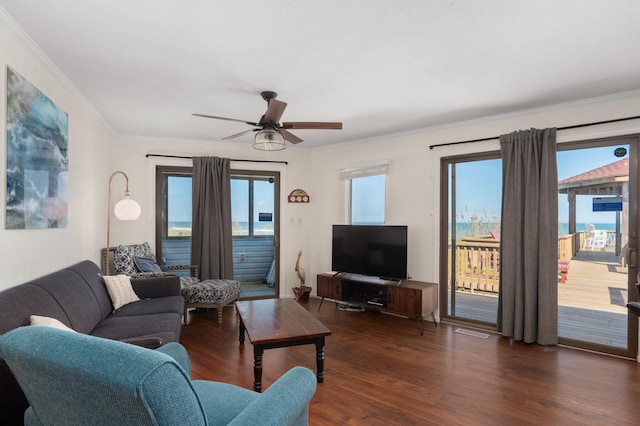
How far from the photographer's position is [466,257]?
4.38 meters

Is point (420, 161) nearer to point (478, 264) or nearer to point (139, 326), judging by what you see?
point (478, 264)

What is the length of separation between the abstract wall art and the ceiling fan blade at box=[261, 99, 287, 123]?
160cm

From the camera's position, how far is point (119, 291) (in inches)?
128

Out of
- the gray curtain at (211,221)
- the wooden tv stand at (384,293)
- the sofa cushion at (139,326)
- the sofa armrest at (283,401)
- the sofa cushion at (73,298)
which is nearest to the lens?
the sofa armrest at (283,401)

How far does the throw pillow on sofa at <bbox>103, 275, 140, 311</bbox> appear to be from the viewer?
3.20m

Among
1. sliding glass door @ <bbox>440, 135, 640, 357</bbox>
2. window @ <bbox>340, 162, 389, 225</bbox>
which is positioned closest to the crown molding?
window @ <bbox>340, 162, 389, 225</bbox>

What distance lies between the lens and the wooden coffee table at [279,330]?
102 inches

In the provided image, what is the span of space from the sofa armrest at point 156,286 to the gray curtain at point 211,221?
3.94 ft

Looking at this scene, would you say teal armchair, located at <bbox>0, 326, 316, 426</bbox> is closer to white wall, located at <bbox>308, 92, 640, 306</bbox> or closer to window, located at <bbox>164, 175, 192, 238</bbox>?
white wall, located at <bbox>308, 92, 640, 306</bbox>

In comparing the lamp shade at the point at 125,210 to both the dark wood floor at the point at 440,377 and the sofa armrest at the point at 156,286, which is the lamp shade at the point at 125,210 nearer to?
the sofa armrest at the point at 156,286

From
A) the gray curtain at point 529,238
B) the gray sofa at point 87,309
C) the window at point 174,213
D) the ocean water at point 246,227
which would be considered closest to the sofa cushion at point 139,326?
the gray sofa at point 87,309

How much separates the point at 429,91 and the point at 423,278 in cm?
239

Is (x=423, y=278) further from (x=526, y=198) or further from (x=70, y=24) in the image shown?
(x=70, y=24)

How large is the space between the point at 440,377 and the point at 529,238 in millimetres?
1772
